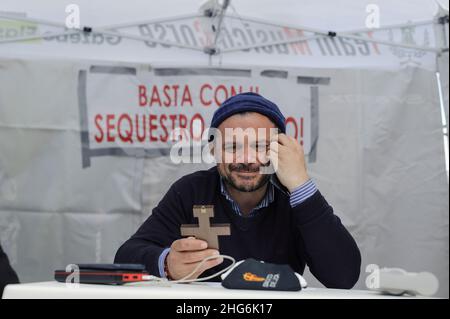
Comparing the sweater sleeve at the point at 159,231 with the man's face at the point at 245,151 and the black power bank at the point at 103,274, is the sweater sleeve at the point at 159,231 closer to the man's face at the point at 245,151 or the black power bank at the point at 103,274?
the man's face at the point at 245,151

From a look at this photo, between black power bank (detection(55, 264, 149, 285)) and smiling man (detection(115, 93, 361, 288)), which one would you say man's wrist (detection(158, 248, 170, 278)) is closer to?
smiling man (detection(115, 93, 361, 288))

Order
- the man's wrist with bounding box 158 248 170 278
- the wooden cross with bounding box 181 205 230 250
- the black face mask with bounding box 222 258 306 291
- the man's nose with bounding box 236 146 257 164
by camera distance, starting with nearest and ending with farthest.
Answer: the black face mask with bounding box 222 258 306 291 → the wooden cross with bounding box 181 205 230 250 → the man's wrist with bounding box 158 248 170 278 → the man's nose with bounding box 236 146 257 164

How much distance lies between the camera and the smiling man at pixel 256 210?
1.75 metres

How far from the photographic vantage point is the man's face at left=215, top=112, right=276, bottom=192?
6.13ft

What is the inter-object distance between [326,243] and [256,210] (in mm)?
284

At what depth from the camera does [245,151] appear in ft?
6.14

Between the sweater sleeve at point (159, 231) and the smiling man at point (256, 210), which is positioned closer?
the smiling man at point (256, 210)

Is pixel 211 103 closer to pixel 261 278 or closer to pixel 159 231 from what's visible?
pixel 159 231

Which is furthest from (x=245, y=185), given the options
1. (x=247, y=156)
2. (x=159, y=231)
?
(x=159, y=231)

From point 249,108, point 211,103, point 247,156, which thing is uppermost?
point 211,103

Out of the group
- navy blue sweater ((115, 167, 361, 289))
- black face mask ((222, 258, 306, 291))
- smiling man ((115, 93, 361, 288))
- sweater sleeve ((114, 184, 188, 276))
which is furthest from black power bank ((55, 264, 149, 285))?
sweater sleeve ((114, 184, 188, 276))

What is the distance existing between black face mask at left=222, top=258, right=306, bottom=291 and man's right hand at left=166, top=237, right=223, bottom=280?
308 mm

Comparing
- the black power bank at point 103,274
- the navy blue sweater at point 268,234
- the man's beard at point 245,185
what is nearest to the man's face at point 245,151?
the man's beard at point 245,185
